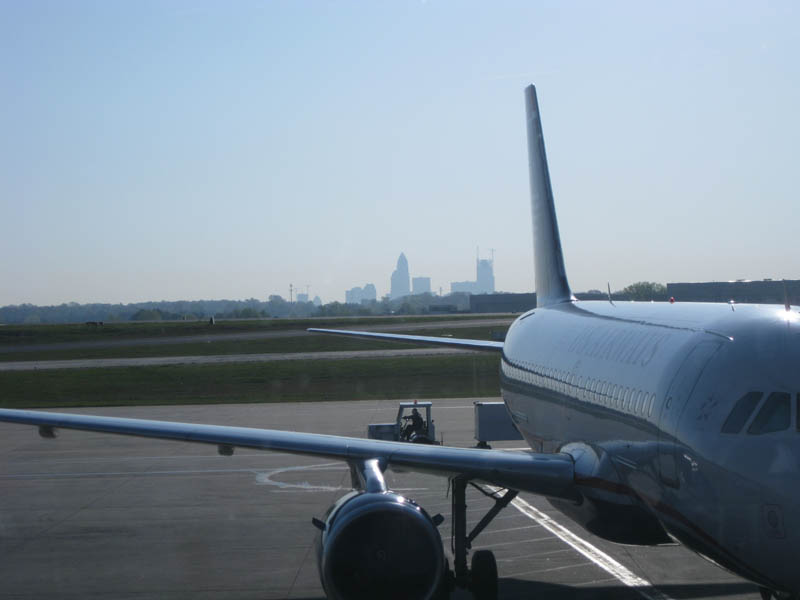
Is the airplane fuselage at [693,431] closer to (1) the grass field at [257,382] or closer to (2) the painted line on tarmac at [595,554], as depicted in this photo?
(2) the painted line on tarmac at [595,554]

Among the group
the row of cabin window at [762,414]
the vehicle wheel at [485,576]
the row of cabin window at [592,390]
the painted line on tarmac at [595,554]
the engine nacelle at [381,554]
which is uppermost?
the row of cabin window at [762,414]

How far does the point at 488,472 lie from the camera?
1175cm

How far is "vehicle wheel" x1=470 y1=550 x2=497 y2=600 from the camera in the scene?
43.1ft

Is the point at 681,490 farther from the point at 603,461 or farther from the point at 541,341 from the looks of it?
the point at 541,341

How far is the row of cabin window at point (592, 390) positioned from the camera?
10.7 meters

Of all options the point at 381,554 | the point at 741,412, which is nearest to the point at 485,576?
the point at 381,554

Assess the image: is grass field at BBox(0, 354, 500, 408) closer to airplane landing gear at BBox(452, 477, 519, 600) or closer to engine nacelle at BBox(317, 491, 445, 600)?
airplane landing gear at BBox(452, 477, 519, 600)

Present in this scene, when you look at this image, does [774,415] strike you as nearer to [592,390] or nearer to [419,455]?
[592,390]

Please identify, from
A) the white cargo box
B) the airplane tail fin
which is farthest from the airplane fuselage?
the white cargo box

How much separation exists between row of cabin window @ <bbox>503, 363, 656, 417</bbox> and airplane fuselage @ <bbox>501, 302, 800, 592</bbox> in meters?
0.03

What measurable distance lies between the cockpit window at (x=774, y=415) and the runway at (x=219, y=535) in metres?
6.02

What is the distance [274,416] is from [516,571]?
70.3ft

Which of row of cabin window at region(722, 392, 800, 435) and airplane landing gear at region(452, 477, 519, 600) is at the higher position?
row of cabin window at region(722, 392, 800, 435)

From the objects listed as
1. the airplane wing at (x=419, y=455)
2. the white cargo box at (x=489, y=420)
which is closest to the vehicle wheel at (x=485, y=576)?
the airplane wing at (x=419, y=455)
